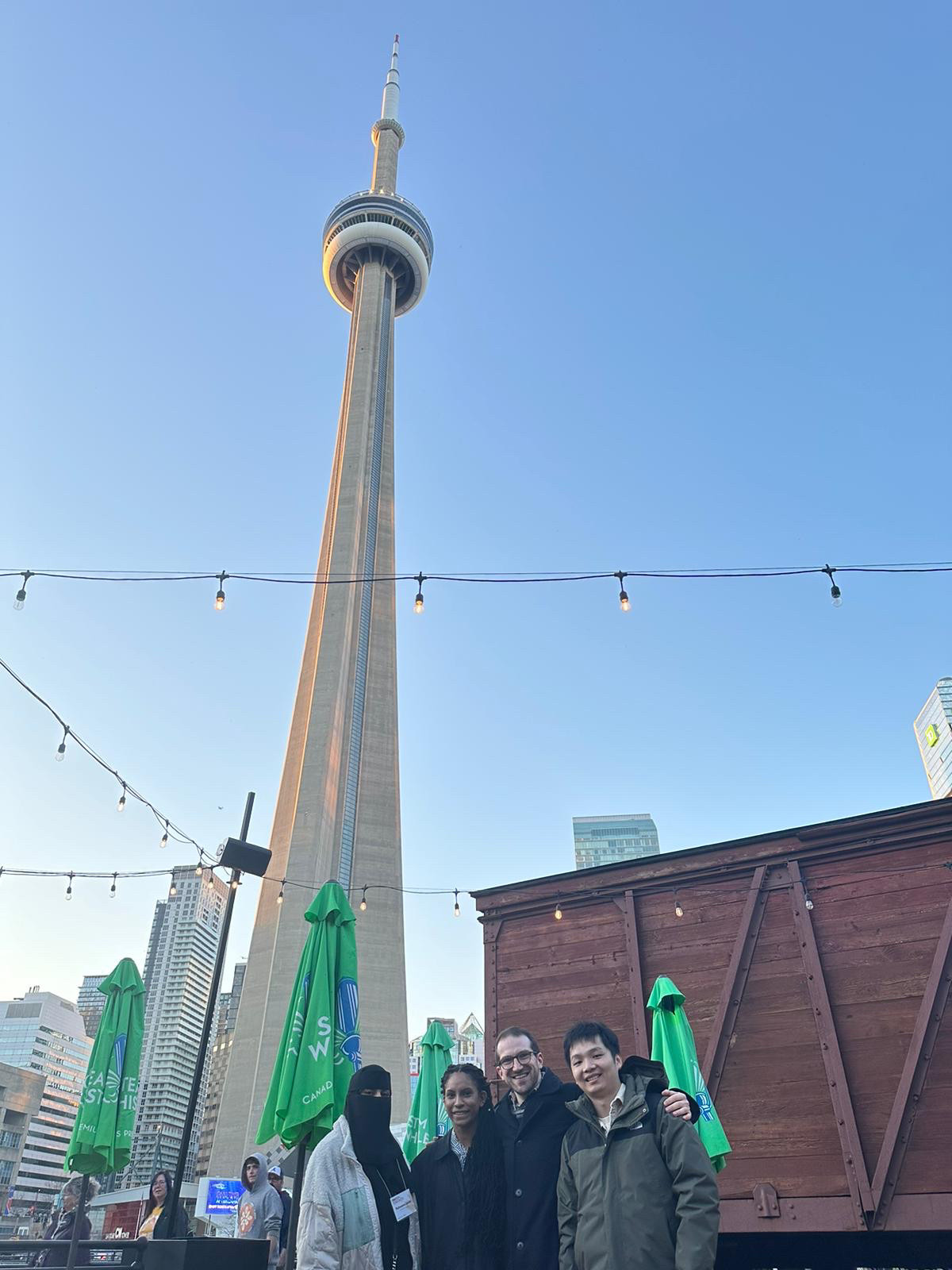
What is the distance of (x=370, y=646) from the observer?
45.7 meters

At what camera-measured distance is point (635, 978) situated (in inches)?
372

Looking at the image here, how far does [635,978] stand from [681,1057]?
81.9 inches

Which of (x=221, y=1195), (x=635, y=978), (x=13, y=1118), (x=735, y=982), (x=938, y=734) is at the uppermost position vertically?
(x=938, y=734)

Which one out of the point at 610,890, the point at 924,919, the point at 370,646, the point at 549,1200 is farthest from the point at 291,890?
the point at 549,1200

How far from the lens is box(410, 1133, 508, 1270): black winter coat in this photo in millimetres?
3588

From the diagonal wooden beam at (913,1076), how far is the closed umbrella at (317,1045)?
15.6 feet

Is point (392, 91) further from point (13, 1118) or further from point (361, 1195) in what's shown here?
point (13, 1118)

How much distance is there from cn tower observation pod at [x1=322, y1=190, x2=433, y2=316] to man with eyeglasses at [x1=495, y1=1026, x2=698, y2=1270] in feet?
190

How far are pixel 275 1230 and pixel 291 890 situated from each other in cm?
3319

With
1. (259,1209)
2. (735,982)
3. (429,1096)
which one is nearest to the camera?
(259,1209)

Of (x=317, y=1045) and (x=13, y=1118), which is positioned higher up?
(x=13, y=1118)

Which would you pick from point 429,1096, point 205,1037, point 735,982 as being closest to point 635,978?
point 735,982

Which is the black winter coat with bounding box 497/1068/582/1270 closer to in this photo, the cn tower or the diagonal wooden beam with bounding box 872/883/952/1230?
the diagonal wooden beam with bounding box 872/883/952/1230

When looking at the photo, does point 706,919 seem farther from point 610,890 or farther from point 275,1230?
point 275,1230
